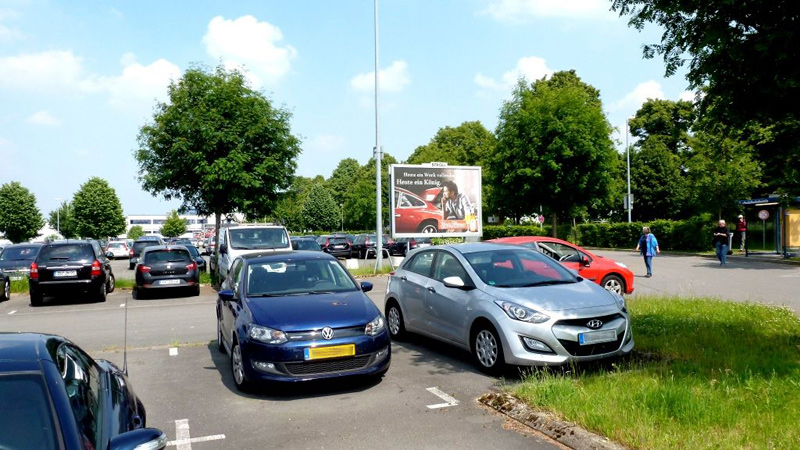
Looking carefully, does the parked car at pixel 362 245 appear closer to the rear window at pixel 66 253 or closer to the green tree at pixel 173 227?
the rear window at pixel 66 253

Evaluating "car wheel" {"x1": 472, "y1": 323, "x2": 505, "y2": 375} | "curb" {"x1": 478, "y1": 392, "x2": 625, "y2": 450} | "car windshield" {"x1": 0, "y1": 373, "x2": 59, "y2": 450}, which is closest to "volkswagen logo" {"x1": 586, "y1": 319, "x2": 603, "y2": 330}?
"car wheel" {"x1": 472, "y1": 323, "x2": 505, "y2": 375}

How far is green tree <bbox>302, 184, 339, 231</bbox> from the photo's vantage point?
9315 centimetres

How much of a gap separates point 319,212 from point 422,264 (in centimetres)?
8449

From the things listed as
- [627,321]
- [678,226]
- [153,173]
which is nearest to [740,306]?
[627,321]

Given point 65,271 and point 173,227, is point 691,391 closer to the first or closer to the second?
point 65,271

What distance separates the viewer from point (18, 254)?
23.0m

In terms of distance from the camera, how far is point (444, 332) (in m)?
8.55

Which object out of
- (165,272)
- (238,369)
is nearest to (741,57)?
(238,369)

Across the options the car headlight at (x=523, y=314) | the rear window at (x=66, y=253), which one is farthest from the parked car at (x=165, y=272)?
the car headlight at (x=523, y=314)

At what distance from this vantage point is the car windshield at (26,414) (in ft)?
8.83

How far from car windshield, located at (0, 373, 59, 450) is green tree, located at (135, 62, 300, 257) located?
714 inches

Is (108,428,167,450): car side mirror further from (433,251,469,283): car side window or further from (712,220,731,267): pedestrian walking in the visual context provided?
(712,220,731,267): pedestrian walking

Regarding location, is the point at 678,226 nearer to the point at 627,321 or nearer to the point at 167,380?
the point at 627,321

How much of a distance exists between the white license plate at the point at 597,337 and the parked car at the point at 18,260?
2019cm
